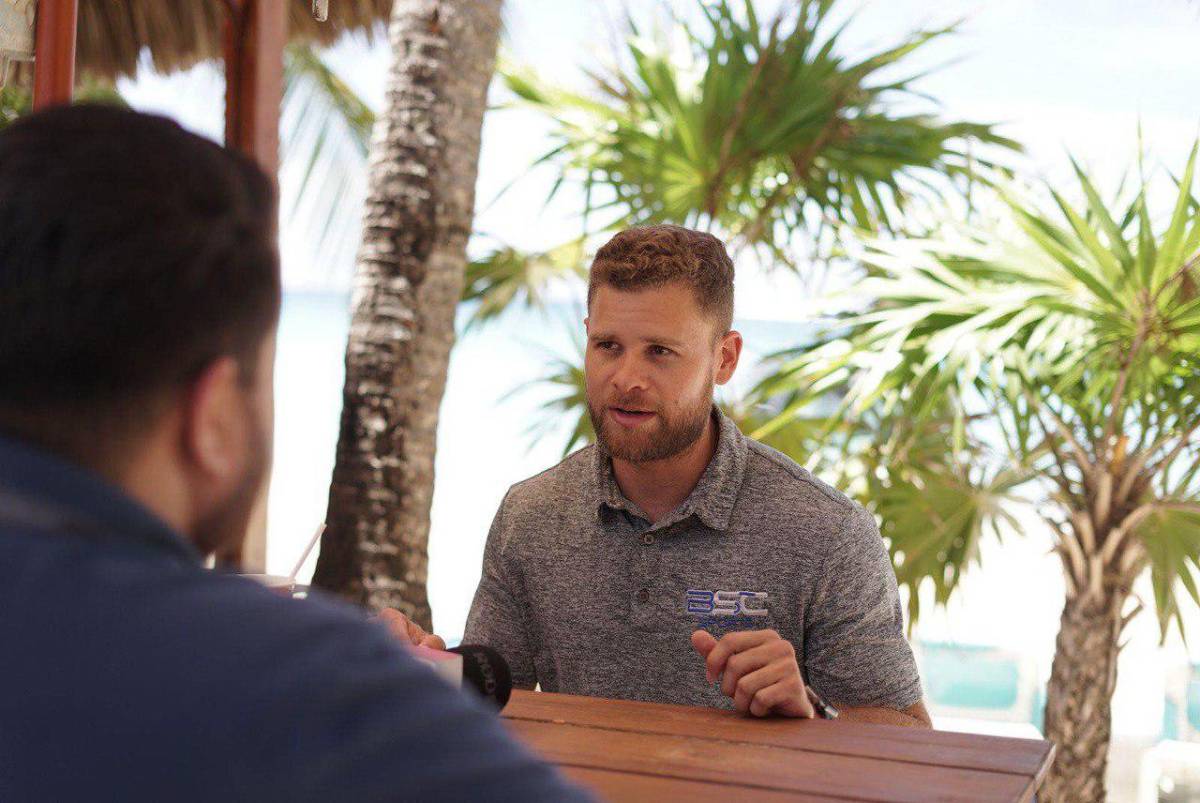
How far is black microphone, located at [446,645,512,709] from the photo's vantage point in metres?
1.53

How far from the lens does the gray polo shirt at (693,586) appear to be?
201 cm

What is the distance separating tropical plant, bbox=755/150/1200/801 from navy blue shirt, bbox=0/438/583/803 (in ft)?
11.7

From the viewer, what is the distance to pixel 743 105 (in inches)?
198

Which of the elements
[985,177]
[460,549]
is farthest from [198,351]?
[460,549]

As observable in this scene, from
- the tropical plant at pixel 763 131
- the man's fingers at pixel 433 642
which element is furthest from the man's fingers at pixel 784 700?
the tropical plant at pixel 763 131

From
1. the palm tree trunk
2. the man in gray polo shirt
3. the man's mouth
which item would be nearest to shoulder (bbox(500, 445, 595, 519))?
the man in gray polo shirt

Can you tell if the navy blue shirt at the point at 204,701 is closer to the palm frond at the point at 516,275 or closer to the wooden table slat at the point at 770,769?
the wooden table slat at the point at 770,769

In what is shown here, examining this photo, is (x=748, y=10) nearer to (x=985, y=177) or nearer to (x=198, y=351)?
(x=985, y=177)

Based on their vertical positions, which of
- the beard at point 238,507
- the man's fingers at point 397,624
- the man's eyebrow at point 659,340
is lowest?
the man's fingers at point 397,624

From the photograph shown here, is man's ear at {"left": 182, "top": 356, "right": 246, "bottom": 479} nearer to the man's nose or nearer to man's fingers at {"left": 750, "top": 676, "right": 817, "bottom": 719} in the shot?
man's fingers at {"left": 750, "top": 676, "right": 817, "bottom": 719}

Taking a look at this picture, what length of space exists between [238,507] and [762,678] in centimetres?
100

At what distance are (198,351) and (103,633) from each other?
146 millimetres

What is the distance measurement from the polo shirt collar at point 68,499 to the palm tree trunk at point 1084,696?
4.12 m

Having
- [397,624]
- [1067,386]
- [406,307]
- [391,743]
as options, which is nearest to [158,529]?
[391,743]
